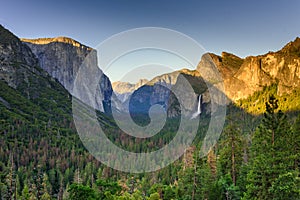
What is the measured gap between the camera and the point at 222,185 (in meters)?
42.8

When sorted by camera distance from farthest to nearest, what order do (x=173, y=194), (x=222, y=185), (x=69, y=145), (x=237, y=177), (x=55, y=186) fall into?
(x=69, y=145)
(x=55, y=186)
(x=173, y=194)
(x=237, y=177)
(x=222, y=185)

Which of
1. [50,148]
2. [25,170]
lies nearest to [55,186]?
[25,170]

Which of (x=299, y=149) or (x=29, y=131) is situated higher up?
(x=29, y=131)

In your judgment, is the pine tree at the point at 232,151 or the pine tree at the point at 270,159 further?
the pine tree at the point at 232,151

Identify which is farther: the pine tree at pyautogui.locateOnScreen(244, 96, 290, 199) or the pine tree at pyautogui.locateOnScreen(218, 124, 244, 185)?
the pine tree at pyautogui.locateOnScreen(218, 124, 244, 185)

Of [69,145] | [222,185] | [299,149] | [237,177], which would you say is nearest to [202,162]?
[222,185]

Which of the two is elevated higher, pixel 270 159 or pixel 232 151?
pixel 232 151

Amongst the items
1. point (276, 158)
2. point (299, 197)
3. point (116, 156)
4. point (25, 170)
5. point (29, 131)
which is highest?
point (29, 131)

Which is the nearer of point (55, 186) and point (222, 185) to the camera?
point (222, 185)

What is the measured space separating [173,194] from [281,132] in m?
31.5

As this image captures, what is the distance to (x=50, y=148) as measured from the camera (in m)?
160

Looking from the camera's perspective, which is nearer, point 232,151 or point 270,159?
point 270,159

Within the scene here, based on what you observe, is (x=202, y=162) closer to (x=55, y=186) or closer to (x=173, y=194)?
(x=173, y=194)

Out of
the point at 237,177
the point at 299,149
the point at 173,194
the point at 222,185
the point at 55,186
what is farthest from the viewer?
the point at 55,186
